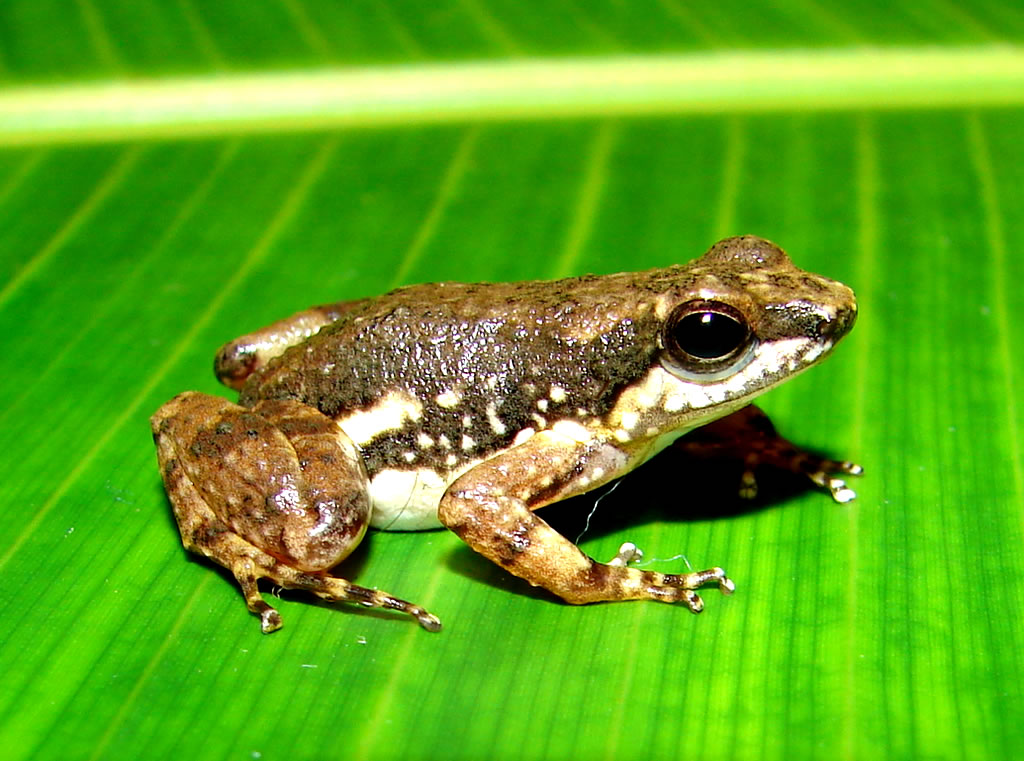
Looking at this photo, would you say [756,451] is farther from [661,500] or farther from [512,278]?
[512,278]

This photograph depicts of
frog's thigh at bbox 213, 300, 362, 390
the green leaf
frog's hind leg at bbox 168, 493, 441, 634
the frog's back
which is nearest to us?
the green leaf

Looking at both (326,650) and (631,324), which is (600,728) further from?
(631,324)

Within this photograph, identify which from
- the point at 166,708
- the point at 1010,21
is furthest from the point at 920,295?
the point at 166,708

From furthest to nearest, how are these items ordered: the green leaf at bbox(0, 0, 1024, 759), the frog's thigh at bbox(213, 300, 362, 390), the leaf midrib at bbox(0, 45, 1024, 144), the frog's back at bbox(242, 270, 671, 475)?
the leaf midrib at bbox(0, 45, 1024, 144) < the frog's thigh at bbox(213, 300, 362, 390) < the frog's back at bbox(242, 270, 671, 475) < the green leaf at bbox(0, 0, 1024, 759)

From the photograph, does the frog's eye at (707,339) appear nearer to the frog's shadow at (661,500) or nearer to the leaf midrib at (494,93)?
the frog's shadow at (661,500)

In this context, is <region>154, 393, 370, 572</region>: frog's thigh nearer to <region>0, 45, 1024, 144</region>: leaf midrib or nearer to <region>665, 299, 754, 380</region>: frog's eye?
<region>665, 299, 754, 380</region>: frog's eye

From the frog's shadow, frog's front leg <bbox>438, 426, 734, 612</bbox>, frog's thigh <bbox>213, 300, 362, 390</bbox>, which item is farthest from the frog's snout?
frog's thigh <bbox>213, 300, 362, 390</bbox>

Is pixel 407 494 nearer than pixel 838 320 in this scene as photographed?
No

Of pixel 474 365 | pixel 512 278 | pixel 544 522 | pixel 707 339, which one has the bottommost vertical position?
pixel 512 278

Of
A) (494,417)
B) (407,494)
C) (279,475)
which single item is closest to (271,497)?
(279,475)
